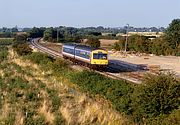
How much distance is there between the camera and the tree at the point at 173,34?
90.2 metres

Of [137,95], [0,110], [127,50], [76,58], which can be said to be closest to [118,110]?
[137,95]

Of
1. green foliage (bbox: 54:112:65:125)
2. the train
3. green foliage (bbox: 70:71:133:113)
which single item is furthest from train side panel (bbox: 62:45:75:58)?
green foliage (bbox: 54:112:65:125)

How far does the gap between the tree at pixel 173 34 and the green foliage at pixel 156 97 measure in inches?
2757

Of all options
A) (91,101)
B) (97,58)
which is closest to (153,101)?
(91,101)

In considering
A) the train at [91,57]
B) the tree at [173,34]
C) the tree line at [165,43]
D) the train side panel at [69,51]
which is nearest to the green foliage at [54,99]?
the train at [91,57]

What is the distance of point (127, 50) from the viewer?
326 ft

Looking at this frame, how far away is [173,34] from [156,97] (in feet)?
239

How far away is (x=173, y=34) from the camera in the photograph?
91062mm

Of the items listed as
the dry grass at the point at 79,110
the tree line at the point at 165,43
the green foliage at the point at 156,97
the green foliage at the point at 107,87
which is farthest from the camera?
the tree line at the point at 165,43

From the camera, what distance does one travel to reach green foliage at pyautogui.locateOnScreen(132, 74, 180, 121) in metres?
19.7

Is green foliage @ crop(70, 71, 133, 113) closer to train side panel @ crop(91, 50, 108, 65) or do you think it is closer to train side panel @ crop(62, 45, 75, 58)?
train side panel @ crop(91, 50, 108, 65)

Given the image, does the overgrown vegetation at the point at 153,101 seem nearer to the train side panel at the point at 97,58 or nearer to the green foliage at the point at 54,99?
the green foliage at the point at 54,99

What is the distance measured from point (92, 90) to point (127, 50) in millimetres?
70846

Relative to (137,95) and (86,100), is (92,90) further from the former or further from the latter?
(137,95)
